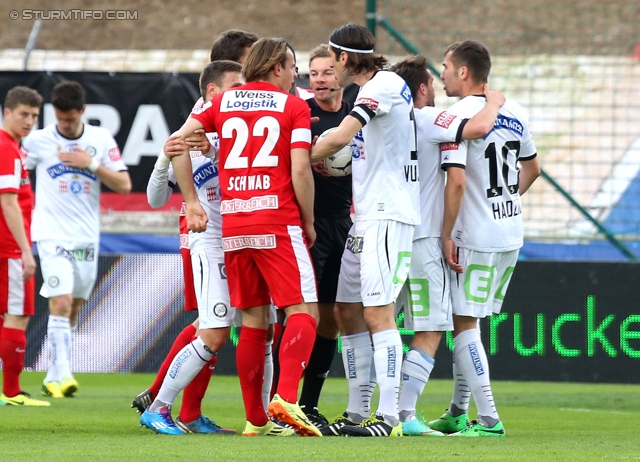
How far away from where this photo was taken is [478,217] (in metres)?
6.46

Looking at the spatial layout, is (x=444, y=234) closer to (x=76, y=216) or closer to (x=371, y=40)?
(x=371, y=40)

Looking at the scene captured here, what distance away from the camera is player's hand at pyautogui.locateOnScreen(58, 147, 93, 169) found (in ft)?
29.7

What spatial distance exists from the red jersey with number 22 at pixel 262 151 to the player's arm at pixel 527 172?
174 cm

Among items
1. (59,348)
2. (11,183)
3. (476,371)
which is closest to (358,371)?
(476,371)

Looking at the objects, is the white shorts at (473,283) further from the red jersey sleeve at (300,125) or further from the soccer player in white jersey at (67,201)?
the soccer player in white jersey at (67,201)

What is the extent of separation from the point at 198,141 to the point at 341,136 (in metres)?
0.79

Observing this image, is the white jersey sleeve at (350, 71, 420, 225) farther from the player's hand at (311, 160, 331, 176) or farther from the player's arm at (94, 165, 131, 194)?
the player's arm at (94, 165, 131, 194)

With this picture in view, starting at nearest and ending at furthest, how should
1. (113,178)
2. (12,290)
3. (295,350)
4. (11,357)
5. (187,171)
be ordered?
(295,350) → (187,171) → (11,357) → (12,290) → (113,178)

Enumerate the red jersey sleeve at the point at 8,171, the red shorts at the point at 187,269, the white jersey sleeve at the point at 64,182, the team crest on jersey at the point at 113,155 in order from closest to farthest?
the red shorts at the point at 187,269 → the red jersey sleeve at the point at 8,171 → the white jersey sleeve at the point at 64,182 → the team crest on jersey at the point at 113,155

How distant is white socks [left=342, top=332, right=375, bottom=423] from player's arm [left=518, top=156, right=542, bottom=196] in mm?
1390

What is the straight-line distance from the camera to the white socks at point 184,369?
19.9ft

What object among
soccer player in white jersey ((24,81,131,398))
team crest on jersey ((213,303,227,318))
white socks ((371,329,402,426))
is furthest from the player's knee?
white socks ((371,329,402,426))

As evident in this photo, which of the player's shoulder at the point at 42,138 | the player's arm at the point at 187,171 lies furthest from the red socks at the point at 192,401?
the player's shoulder at the point at 42,138

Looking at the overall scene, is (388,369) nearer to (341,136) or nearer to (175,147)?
(341,136)
